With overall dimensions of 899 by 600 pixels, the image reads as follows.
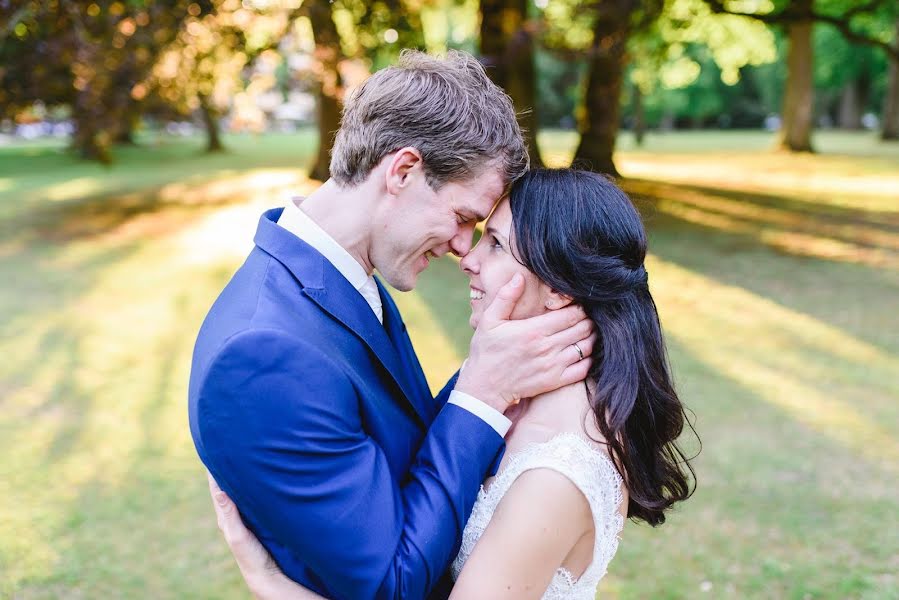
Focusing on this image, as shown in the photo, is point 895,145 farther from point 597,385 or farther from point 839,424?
point 597,385

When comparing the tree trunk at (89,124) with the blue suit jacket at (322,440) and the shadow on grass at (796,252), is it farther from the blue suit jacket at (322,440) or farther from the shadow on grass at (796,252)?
the blue suit jacket at (322,440)

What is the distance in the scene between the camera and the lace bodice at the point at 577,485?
2039 mm

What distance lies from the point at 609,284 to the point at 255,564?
1266 mm

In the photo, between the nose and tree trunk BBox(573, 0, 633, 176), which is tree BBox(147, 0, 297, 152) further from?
the nose

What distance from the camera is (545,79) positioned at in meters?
59.1

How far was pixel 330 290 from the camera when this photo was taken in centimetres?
197

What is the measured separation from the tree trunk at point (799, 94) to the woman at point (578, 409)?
1294 inches

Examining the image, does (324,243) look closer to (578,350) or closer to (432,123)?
(432,123)

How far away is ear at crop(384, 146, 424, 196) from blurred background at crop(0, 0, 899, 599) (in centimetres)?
78

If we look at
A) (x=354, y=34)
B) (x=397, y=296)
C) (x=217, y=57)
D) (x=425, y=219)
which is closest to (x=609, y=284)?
(x=425, y=219)

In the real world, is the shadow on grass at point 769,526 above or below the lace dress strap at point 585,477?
below

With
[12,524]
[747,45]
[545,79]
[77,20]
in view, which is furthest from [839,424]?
[545,79]

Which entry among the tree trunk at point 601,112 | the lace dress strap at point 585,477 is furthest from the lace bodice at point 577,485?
the tree trunk at point 601,112

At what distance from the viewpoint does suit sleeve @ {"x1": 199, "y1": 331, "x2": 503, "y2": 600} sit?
1632 mm
